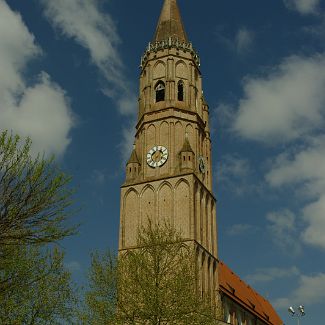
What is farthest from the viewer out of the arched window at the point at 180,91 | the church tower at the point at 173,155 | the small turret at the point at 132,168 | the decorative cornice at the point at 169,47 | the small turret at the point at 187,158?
the decorative cornice at the point at 169,47

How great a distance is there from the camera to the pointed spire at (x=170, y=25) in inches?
2275

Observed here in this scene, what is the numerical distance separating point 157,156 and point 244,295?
22226 mm

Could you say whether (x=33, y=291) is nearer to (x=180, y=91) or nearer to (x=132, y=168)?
(x=132, y=168)

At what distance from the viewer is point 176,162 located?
4788 cm

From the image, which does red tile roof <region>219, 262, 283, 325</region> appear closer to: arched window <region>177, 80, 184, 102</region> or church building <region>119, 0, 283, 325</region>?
church building <region>119, 0, 283, 325</region>

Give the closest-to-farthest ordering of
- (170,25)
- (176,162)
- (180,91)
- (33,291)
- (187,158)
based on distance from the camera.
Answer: (33,291)
(187,158)
(176,162)
(180,91)
(170,25)

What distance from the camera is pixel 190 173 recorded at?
1800 inches

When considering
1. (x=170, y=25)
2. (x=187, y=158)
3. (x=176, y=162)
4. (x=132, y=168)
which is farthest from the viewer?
(x=170, y=25)

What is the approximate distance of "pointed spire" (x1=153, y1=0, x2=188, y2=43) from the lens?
57.8 metres

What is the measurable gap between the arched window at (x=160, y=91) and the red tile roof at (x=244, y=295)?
→ 749 inches

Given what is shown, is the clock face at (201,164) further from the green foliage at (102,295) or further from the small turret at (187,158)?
the green foliage at (102,295)

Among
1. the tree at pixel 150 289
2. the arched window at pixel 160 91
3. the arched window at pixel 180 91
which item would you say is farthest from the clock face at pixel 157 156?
the tree at pixel 150 289

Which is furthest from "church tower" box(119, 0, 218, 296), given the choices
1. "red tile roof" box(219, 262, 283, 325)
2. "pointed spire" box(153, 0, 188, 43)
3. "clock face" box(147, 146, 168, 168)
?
"red tile roof" box(219, 262, 283, 325)

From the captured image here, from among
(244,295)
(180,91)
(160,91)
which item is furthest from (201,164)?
(244,295)
